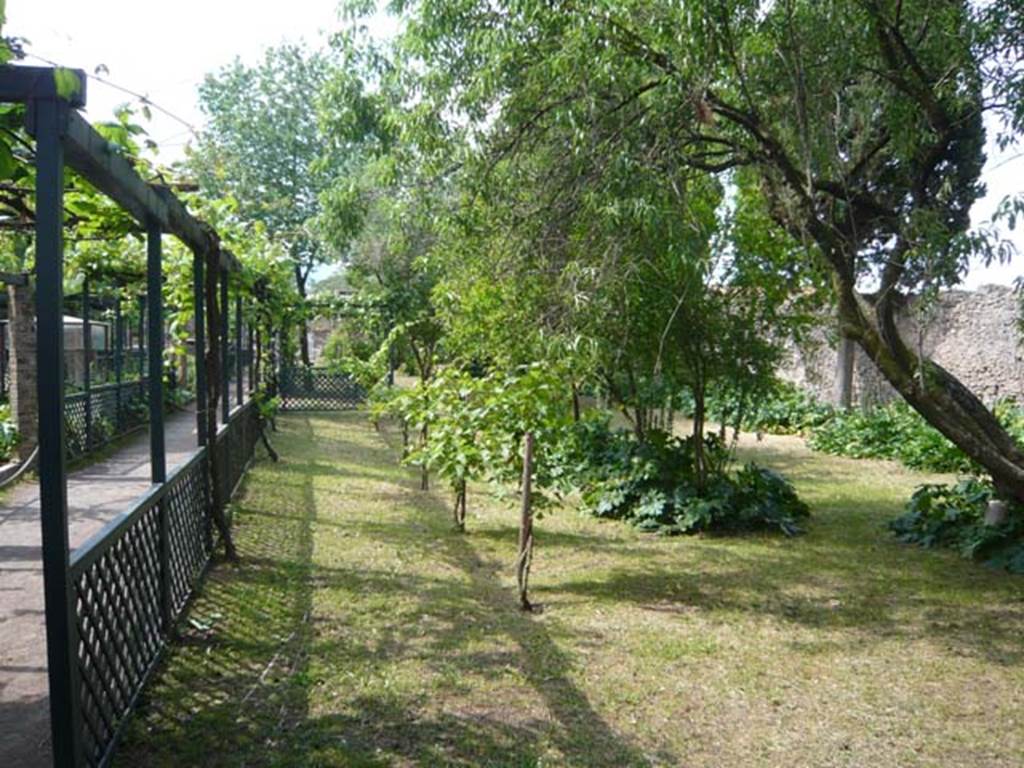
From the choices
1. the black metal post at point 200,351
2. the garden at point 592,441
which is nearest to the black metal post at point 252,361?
the garden at point 592,441

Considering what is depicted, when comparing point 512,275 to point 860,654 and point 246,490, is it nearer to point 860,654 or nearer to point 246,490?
point 860,654

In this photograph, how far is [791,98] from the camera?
6.94m

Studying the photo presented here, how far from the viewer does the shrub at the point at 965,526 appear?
7.52 m

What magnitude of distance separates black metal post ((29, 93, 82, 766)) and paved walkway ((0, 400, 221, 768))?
3.22ft

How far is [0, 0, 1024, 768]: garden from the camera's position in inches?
160

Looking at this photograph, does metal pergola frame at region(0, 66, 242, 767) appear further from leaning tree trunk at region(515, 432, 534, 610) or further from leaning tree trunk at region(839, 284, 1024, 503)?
leaning tree trunk at region(839, 284, 1024, 503)

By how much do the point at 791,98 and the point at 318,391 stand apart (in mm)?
17508

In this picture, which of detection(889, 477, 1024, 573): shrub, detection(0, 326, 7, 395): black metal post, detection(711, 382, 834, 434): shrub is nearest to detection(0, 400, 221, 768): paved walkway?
detection(0, 326, 7, 395): black metal post

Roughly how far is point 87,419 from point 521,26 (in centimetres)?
868

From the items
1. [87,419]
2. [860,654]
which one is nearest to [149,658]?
[860,654]

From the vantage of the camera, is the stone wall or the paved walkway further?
the stone wall

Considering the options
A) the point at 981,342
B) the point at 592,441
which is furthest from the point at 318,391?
the point at 981,342

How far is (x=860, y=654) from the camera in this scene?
5.20 meters

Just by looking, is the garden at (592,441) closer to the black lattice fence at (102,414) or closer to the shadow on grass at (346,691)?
the shadow on grass at (346,691)
